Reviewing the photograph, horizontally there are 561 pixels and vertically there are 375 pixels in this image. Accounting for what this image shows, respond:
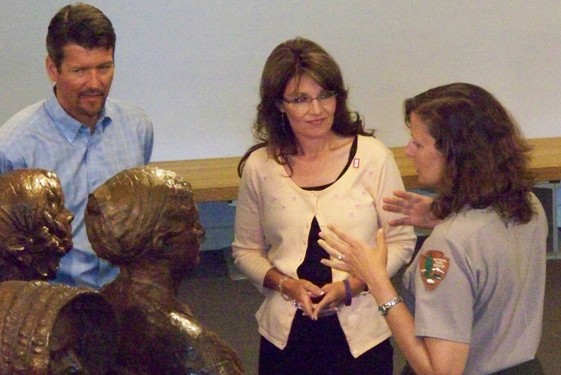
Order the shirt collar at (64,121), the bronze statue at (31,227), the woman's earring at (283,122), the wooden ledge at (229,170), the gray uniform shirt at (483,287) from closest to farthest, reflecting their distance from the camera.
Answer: the bronze statue at (31,227)
the gray uniform shirt at (483,287)
the shirt collar at (64,121)
the woman's earring at (283,122)
the wooden ledge at (229,170)

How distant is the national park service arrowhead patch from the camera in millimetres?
2115

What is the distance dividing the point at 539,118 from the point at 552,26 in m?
0.63

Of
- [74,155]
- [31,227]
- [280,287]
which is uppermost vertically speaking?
[31,227]

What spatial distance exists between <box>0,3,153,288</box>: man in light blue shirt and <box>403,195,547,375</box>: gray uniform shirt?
0.94m

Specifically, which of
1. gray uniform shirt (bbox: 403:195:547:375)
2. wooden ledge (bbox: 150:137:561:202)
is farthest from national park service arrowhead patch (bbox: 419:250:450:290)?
wooden ledge (bbox: 150:137:561:202)

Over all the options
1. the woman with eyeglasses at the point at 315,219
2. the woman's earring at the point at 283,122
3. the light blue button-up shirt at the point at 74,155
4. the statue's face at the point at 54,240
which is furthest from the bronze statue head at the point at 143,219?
the woman's earring at the point at 283,122

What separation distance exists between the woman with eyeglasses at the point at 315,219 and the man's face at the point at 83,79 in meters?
0.55

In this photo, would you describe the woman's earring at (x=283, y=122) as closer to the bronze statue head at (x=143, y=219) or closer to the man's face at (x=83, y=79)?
the man's face at (x=83, y=79)

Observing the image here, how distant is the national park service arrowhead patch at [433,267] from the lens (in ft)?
6.94

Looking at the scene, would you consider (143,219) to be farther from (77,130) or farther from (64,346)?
(77,130)

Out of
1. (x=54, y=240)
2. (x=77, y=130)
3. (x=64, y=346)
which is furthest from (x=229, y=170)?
(x=64, y=346)

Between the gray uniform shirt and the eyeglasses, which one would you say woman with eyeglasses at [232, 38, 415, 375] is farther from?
the gray uniform shirt

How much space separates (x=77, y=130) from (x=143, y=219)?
3.78 ft

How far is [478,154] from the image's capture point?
83.6 inches
